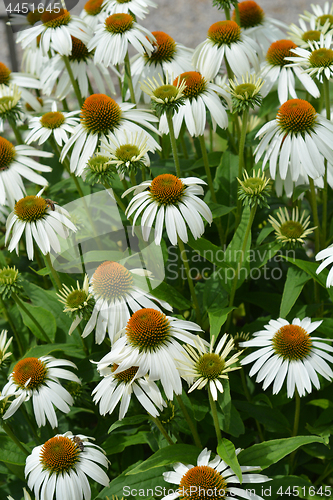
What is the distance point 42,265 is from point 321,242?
1197mm

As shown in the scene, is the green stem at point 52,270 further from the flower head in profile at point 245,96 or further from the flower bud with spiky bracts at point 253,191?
the flower head in profile at point 245,96

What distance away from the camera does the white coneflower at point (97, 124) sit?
165 centimetres

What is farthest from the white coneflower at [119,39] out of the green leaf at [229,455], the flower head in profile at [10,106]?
the green leaf at [229,455]

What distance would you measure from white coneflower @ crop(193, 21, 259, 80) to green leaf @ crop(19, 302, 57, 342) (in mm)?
1079

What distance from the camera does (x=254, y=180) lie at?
1505 millimetres

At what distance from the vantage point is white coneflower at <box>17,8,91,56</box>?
1917 millimetres

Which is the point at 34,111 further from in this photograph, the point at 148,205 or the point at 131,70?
the point at 148,205

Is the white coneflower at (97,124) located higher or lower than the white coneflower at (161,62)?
lower

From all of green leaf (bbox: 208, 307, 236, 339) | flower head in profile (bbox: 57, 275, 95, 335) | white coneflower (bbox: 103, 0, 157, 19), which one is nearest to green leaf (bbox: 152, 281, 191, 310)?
green leaf (bbox: 208, 307, 236, 339)

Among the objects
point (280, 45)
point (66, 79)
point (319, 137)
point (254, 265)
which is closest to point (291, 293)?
point (254, 265)

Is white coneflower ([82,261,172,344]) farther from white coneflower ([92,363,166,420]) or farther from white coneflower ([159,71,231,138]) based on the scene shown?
white coneflower ([159,71,231,138])

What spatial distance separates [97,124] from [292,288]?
88cm

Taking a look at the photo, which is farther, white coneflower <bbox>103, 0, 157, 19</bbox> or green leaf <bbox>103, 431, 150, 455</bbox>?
white coneflower <bbox>103, 0, 157, 19</bbox>

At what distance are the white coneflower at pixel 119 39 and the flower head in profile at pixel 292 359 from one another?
45.5 inches
